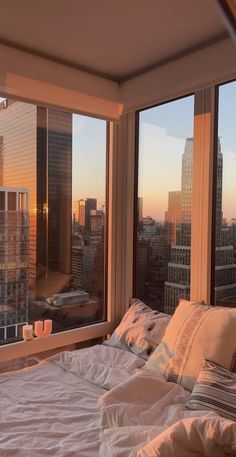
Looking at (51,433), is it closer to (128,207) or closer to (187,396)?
(187,396)

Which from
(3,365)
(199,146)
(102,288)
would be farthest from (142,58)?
(3,365)

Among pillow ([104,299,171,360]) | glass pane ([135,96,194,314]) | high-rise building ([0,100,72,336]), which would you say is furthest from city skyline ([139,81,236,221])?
pillow ([104,299,171,360])

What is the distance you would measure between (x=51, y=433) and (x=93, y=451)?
0.68 feet

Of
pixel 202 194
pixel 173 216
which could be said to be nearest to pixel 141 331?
pixel 173 216

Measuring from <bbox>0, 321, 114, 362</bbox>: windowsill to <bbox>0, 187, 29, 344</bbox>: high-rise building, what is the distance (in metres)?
0.09

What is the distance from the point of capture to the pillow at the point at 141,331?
220 cm

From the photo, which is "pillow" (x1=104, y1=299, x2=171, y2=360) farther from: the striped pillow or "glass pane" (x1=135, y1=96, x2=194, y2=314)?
the striped pillow

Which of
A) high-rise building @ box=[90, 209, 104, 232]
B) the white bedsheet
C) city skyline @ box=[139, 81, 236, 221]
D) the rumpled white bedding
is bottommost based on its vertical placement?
the white bedsheet

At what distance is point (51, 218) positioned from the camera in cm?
261

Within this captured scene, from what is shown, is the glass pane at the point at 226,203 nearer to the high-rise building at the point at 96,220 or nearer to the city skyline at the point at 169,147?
the city skyline at the point at 169,147

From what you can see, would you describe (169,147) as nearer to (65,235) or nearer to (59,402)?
(65,235)

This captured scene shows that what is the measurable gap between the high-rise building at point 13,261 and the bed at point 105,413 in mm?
410

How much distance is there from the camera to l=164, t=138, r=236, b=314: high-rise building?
7.33ft

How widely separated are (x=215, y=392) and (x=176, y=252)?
1167 millimetres
